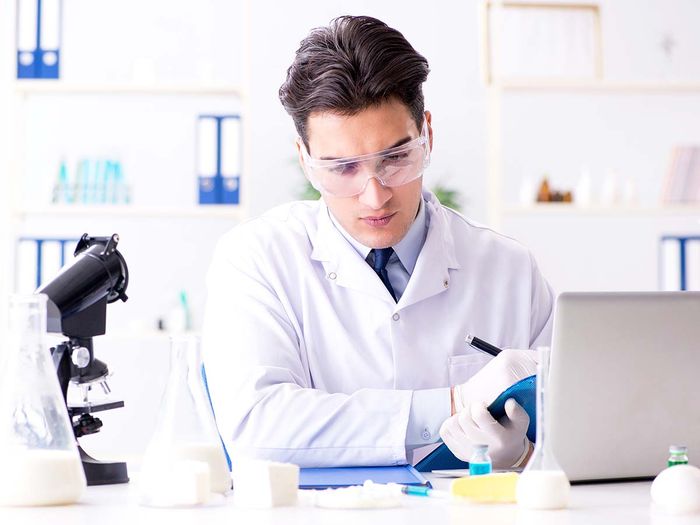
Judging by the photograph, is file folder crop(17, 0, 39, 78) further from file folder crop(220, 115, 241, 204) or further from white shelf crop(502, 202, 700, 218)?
white shelf crop(502, 202, 700, 218)

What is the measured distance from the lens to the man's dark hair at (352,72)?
191 cm

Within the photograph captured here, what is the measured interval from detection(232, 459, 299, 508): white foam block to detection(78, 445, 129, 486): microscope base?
256 millimetres

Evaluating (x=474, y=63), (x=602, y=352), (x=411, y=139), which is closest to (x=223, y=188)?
(x=474, y=63)

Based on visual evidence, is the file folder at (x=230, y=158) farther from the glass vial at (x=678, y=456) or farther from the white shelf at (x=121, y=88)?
the glass vial at (x=678, y=456)

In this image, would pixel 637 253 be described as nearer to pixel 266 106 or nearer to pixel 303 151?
pixel 266 106

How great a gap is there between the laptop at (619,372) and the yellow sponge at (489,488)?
0.11m

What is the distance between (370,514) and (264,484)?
0.42ft

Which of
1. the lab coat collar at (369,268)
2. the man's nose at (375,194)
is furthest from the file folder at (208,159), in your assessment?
the man's nose at (375,194)

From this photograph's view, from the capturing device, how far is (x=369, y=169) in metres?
1.85

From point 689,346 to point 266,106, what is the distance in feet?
10.2

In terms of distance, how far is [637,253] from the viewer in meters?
4.25

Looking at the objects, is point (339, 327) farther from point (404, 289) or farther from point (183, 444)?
point (183, 444)

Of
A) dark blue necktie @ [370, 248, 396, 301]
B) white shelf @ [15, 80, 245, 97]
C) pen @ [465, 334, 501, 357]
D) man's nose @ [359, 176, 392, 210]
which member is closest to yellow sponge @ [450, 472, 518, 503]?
pen @ [465, 334, 501, 357]

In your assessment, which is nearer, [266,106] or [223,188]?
[223,188]
